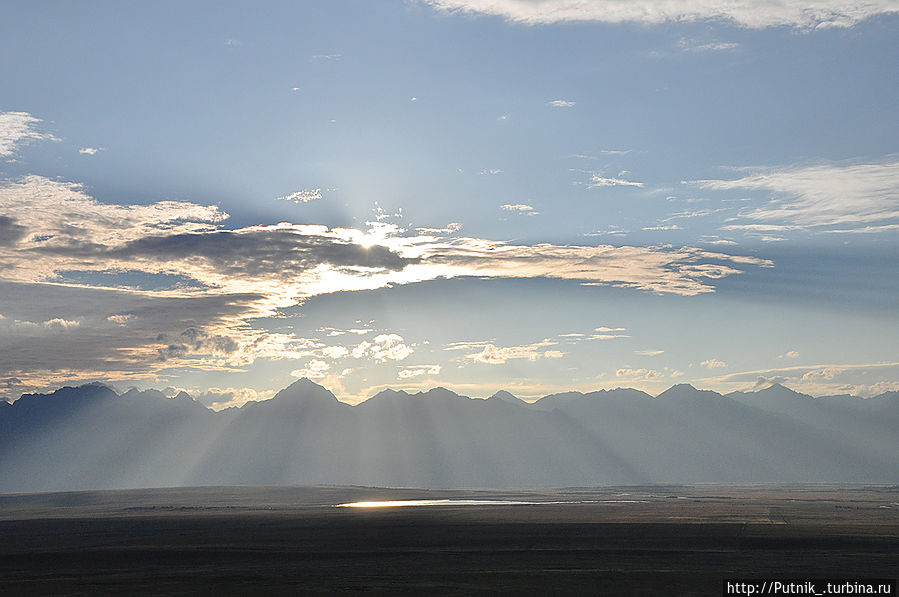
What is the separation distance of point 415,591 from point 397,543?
157 ft

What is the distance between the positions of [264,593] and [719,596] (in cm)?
4185

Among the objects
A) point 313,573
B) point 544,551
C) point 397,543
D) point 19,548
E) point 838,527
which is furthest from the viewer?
point 838,527

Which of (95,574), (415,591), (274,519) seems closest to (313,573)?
(415,591)

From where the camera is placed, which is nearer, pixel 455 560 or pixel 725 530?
pixel 455 560

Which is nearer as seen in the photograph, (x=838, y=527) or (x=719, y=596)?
Answer: (x=719, y=596)

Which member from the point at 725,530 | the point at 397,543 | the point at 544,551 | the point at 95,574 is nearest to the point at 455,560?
the point at 544,551

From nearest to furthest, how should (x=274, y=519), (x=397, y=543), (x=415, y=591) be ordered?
(x=415, y=591), (x=397, y=543), (x=274, y=519)

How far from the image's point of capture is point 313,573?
88.2 meters

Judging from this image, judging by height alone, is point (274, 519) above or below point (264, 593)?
below

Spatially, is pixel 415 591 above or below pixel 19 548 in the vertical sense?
above

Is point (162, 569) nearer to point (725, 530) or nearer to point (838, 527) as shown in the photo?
point (725, 530)

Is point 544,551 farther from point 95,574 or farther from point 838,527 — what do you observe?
point 838,527

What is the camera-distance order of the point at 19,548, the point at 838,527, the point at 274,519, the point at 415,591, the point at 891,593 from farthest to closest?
the point at 274,519
the point at 838,527
the point at 19,548
the point at 415,591
the point at 891,593

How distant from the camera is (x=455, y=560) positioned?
321 ft
